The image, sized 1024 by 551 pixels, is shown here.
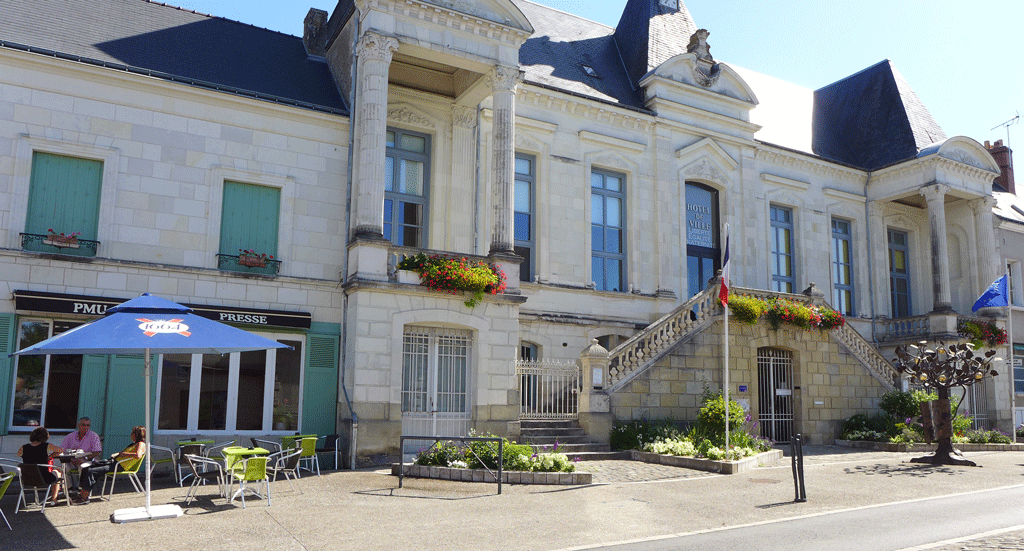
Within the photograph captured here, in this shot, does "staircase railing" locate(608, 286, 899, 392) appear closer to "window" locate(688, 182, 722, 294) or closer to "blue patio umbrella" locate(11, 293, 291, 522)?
"window" locate(688, 182, 722, 294)

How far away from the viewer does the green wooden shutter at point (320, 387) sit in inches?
587

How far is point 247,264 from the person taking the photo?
14.9 meters

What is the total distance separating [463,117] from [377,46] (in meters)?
3.30

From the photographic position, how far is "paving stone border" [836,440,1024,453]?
1758cm

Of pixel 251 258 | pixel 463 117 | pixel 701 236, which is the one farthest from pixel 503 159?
pixel 701 236

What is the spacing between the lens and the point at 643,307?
2022 centimetres

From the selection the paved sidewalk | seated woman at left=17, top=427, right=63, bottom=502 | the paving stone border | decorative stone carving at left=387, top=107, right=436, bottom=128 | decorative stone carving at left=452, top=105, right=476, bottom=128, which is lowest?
the paved sidewalk

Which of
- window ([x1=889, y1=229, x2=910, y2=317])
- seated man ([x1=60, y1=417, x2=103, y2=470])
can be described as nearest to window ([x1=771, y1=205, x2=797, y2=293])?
window ([x1=889, y1=229, x2=910, y2=317])

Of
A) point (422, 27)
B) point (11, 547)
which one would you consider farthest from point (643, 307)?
point (11, 547)

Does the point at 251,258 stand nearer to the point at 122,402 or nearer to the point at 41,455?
the point at 122,402

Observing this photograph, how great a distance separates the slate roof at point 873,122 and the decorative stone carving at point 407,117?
13.7 meters

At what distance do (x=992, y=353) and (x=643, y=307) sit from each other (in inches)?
456

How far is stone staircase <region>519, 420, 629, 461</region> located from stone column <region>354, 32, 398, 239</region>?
4.89 m

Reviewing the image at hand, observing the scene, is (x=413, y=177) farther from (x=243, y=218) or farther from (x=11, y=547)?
(x=11, y=547)
